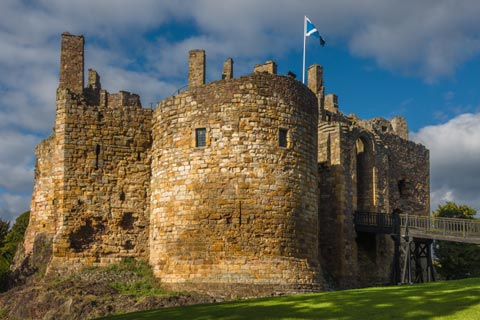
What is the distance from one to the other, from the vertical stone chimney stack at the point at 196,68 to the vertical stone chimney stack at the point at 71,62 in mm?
4887

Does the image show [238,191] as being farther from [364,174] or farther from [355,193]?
[364,174]

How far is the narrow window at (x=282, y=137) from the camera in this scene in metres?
23.4

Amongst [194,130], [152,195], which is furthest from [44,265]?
[194,130]

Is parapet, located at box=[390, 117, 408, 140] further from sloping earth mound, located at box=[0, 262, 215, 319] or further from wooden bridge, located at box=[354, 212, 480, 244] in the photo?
sloping earth mound, located at box=[0, 262, 215, 319]

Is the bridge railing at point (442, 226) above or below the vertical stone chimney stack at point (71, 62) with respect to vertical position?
below

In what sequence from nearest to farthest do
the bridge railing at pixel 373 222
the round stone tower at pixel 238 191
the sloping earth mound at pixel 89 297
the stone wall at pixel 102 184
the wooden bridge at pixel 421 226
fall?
1. the sloping earth mound at pixel 89 297
2. the round stone tower at pixel 238 191
3. the stone wall at pixel 102 184
4. the wooden bridge at pixel 421 226
5. the bridge railing at pixel 373 222

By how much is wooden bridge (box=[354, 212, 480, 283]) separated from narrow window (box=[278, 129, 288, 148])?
872cm

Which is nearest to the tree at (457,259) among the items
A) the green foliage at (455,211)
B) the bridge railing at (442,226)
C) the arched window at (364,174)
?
the green foliage at (455,211)

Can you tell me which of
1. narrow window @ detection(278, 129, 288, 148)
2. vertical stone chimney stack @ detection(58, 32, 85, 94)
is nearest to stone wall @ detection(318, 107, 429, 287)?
narrow window @ detection(278, 129, 288, 148)

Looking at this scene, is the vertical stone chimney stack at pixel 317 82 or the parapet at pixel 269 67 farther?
the vertical stone chimney stack at pixel 317 82

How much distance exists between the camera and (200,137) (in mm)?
23484

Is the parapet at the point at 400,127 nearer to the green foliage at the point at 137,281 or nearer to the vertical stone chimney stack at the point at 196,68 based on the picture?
the vertical stone chimney stack at the point at 196,68

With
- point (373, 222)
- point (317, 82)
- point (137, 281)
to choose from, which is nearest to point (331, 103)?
point (317, 82)

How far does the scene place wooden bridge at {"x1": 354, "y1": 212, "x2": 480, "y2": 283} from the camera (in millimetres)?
27859
